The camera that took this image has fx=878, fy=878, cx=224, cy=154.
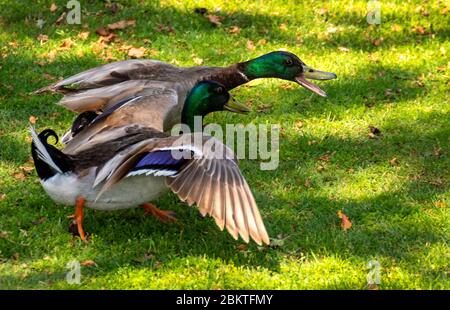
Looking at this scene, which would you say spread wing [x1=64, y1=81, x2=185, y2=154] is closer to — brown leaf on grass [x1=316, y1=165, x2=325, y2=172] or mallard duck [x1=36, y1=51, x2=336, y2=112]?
mallard duck [x1=36, y1=51, x2=336, y2=112]

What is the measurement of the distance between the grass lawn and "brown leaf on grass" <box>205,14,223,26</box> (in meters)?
0.06

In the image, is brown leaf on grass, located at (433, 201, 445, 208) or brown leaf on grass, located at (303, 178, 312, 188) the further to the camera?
brown leaf on grass, located at (303, 178, 312, 188)

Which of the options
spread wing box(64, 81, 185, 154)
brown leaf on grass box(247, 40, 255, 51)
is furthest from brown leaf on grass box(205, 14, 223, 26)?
spread wing box(64, 81, 185, 154)

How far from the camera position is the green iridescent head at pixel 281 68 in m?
8.00

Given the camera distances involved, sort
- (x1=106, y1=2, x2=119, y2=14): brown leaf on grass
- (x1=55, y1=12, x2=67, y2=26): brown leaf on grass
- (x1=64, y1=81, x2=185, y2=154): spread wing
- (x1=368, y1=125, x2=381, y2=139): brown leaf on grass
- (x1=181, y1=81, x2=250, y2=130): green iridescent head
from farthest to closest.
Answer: (x1=106, y1=2, x2=119, y2=14): brown leaf on grass → (x1=55, y1=12, x2=67, y2=26): brown leaf on grass → (x1=368, y1=125, x2=381, y2=139): brown leaf on grass → (x1=181, y1=81, x2=250, y2=130): green iridescent head → (x1=64, y1=81, x2=185, y2=154): spread wing

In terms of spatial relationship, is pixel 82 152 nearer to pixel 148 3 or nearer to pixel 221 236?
pixel 221 236

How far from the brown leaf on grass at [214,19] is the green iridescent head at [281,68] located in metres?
2.21

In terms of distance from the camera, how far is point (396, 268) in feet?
19.4

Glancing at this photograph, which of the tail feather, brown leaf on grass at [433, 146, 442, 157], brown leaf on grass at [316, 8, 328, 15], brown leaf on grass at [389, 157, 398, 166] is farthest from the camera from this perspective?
brown leaf on grass at [316, 8, 328, 15]

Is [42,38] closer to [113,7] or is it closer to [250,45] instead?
[113,7]

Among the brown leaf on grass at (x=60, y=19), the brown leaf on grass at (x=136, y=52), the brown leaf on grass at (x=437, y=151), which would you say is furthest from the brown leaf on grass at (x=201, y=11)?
the brown leaf on grass at (x=437, y=151)

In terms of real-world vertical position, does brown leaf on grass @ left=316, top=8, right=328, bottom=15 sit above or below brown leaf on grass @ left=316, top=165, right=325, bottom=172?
above

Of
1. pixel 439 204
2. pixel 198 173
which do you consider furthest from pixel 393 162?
pixel 198 173

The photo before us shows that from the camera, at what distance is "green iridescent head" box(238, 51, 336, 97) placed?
8.00 metres
